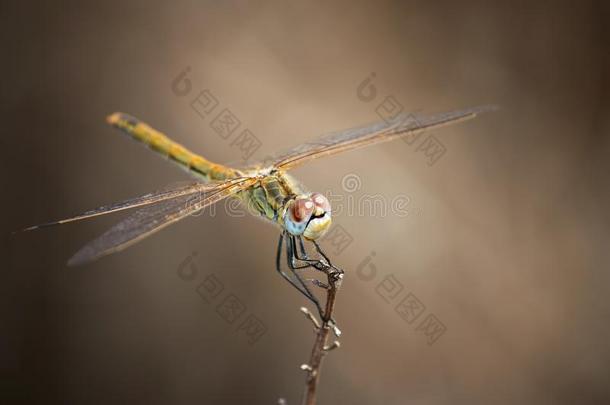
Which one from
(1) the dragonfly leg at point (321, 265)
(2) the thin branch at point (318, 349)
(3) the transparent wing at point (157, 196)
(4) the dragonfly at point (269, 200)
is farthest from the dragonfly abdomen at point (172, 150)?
(2) the thin branch at point (318, 349)

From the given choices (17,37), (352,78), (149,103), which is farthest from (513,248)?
(17,37)

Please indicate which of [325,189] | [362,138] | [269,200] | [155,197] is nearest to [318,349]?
[269,200]

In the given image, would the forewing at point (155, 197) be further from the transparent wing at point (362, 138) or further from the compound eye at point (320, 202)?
the compound eye at point (320, 202)

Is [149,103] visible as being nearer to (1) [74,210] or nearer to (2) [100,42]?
(2) [100,42]

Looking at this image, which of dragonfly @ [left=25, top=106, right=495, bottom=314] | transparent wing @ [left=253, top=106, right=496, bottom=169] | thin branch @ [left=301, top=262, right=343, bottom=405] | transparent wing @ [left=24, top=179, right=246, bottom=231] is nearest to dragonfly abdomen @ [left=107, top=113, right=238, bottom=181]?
dragonfly @ [left=25, top=106, right=495, bottom=314]

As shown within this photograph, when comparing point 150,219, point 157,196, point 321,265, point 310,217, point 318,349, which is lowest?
point 318,349

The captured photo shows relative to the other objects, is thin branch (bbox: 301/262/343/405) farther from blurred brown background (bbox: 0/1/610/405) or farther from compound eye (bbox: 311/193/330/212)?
blurred brown background (bbox: 0/1/610/405)

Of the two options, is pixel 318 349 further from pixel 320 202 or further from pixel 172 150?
pixel 172 150
